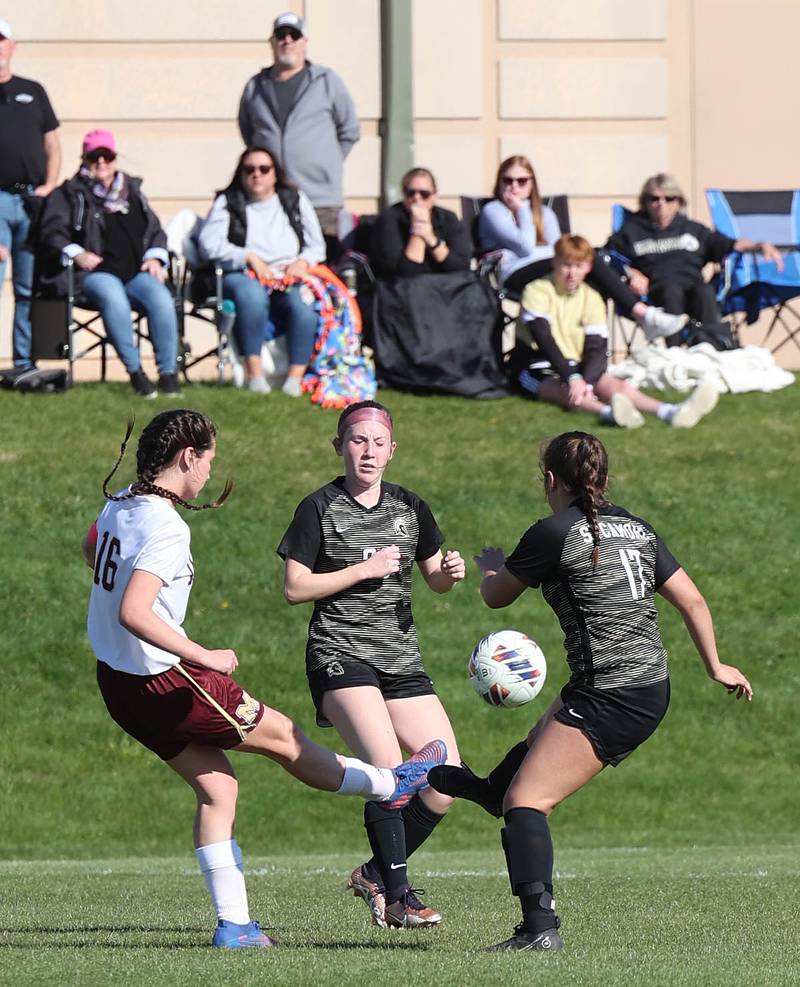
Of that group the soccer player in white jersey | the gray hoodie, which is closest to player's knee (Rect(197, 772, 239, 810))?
the soccer player in white jersey

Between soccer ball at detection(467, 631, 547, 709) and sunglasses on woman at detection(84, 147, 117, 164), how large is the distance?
8415mm

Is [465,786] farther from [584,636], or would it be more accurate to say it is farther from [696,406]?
[696,406]

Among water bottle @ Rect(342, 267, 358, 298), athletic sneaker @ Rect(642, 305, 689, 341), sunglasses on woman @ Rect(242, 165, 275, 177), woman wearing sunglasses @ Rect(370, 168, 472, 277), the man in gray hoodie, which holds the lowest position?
athletic sneaker @ Rect(642, 305, 689, 341)

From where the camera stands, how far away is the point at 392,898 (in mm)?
6918

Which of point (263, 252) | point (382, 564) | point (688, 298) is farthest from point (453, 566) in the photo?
point (688, 298)

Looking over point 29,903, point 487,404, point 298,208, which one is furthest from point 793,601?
point 29,903

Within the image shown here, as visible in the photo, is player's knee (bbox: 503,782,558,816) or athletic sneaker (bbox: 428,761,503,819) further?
athletic sneaker (bbox: 428,761,503,819)

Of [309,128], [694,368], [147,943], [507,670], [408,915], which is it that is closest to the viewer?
[147,943]

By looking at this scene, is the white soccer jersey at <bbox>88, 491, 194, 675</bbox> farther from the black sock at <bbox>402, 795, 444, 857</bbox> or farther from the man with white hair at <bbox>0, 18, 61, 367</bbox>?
the man with white hair at <bbox>0, 18, 61, 367</bbox>

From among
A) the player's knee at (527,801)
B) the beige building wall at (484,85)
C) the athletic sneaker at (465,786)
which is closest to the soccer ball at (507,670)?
the athletic sneaker at (465,786)

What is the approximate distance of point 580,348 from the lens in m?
15.4

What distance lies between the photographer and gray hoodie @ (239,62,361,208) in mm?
15859

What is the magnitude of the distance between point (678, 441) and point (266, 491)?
3238mm

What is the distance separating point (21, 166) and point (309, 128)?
2.29m
